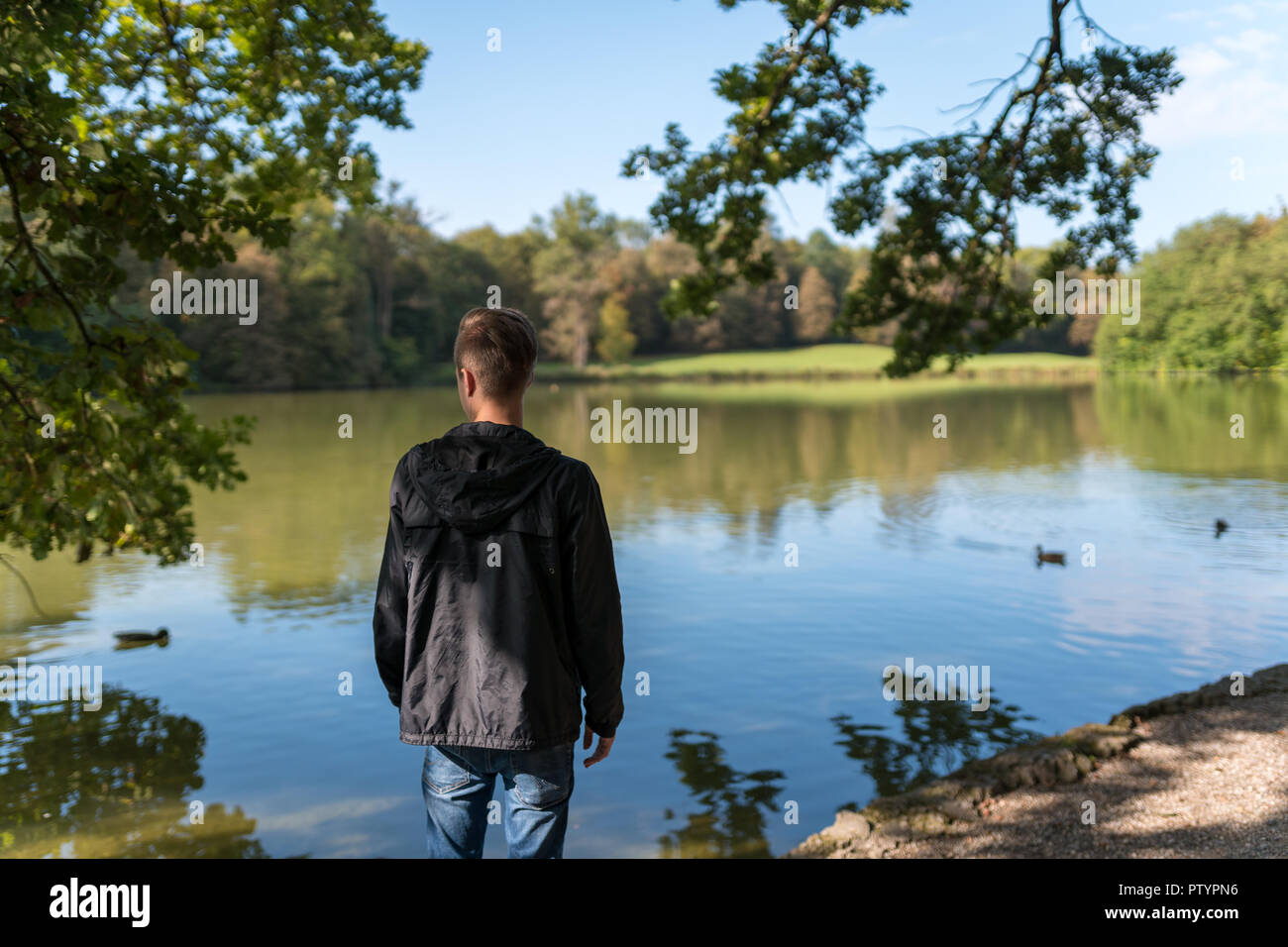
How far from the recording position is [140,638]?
11.2m

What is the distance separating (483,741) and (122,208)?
16.1 ft

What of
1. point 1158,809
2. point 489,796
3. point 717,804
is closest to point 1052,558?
point 1158,809

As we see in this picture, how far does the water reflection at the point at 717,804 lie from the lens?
6598 millimetres

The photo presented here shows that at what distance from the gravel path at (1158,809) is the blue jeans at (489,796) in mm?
3507

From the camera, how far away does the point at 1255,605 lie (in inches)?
482

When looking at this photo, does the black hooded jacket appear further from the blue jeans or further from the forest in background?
the forest in background

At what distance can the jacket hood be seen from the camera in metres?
2.95

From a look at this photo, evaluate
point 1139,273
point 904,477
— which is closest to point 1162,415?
point 904,477

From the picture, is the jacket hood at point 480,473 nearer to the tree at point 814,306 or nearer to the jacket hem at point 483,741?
the jacket hem at point 483,741

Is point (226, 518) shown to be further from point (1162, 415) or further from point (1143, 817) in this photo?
point (1162, 415)

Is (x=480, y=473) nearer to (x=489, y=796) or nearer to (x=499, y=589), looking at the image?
(x=499, y=589)
